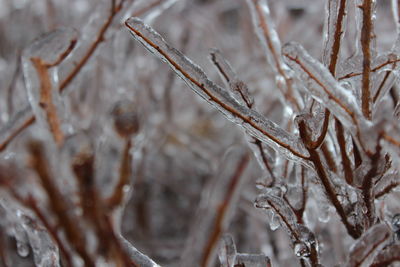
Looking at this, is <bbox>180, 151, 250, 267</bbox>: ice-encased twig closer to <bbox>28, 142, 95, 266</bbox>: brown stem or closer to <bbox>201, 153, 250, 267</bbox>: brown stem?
<bbox>201, 153, 250, 267</bbox>: brown stem

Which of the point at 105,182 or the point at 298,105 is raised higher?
the point at 298,105

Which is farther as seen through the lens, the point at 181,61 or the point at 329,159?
the point at 329,159

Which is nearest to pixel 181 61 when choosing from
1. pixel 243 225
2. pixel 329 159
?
pixel 329 159

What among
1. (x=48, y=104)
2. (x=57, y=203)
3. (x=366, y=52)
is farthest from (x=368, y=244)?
(x=48, y=104)

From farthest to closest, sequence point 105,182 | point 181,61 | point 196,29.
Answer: point 196,29
point 181,61
point 105,182

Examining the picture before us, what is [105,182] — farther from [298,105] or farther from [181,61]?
[298,105]

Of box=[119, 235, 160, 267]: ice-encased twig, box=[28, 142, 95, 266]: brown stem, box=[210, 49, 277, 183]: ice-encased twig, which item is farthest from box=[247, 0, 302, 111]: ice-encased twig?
box=[28, 142, 95, 266]: brown stem

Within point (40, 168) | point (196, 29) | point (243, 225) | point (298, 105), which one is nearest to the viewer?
point (40, 168)
